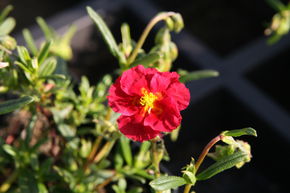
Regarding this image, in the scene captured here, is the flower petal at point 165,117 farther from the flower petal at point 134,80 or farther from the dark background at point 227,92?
the dark background at point 227,92

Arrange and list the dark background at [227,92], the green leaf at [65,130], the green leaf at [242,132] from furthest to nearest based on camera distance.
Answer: the dark background at [227,92], the green leaf at [65,130], the green leaf at [242,132]

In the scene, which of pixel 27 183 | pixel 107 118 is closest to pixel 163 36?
pixel 107 118

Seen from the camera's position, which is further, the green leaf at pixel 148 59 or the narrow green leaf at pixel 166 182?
the green leaf at pixel 148 59

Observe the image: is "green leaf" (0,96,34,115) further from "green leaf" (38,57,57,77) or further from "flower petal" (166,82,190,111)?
"flower petal" (166,82,190,111)

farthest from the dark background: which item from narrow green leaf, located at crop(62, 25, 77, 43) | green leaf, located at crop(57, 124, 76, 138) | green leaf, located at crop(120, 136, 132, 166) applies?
green leaf, located at crop(57, 124, 76, 138)

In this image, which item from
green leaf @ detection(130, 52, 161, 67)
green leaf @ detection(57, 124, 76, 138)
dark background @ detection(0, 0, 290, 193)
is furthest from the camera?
dark background @ detection(0, 0, 290, 193)

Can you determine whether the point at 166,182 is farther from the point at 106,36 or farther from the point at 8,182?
the point at 8,182

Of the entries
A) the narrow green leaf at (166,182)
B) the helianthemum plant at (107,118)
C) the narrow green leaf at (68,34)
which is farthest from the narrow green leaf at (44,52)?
the narrow green leaf at (68,34)

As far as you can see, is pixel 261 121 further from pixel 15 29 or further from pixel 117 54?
pixel 15 29
